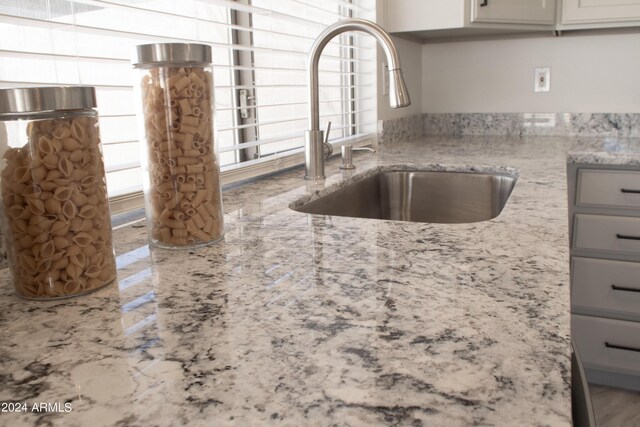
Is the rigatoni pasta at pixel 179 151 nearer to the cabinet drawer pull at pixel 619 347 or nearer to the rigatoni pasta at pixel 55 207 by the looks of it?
the rigatoni pasta at pixel 55 207

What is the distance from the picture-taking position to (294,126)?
1959mm

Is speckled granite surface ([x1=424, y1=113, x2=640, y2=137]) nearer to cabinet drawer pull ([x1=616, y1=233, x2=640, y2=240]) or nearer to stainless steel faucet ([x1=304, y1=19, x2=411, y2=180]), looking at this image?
cabinet drawer pull ([x1=616, y1=233, x2=640, y2=240])

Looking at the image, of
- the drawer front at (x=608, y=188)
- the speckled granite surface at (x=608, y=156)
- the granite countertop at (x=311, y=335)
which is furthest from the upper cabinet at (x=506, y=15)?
the granite countertop at (x=311, y=335)

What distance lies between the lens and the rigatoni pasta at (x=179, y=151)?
810 millimetres

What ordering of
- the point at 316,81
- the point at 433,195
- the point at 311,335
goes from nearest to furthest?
the point at 311,335 → the point at 316,81 → the point at 433,195

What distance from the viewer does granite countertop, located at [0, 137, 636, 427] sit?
0.46 m

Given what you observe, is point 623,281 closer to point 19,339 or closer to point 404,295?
point 404,295

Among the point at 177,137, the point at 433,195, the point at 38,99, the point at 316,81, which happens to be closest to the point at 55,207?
the point at 38,99

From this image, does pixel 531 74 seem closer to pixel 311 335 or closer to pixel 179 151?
pixel 179 151

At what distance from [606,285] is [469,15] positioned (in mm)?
1163

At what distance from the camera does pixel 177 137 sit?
0.82 m

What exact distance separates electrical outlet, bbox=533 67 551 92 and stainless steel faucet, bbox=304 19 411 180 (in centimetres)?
163

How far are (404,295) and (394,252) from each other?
183mm

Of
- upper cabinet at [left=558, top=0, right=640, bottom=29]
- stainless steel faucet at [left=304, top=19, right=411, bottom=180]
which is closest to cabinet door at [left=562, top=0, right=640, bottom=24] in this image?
upper cabinet at [left=558, top=0, right=640, bottom=29]
